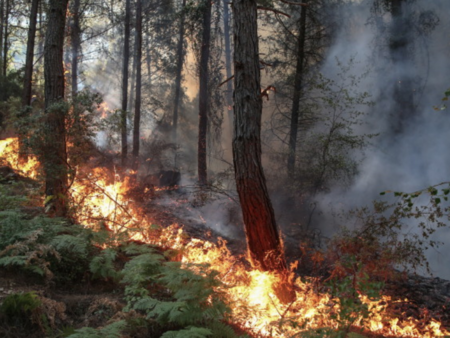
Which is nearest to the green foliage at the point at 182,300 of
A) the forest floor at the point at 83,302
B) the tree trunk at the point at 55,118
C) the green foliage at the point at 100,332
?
the forest floor at the point at 83,302

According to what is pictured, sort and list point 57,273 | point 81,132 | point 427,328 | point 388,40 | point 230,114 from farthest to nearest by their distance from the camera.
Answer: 1. point 230,114
2. point 388,40
3. point 81,132
4. point 427,328
5. point 57,273

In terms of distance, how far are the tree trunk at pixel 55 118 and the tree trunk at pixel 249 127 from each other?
4.10 metres

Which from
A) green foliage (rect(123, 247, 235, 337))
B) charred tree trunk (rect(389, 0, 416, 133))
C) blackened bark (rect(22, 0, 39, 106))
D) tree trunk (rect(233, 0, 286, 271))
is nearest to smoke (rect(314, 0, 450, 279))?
charred tree trunk (rect(389, 0, 416, 133))

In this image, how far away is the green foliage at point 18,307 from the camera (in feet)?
12.2

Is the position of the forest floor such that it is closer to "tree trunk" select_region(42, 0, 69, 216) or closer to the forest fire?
the forest fire

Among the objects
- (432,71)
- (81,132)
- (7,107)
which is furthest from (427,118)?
(7,107)

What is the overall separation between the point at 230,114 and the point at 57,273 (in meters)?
24.2

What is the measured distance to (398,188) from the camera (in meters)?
16.1

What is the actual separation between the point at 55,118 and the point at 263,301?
5.86m

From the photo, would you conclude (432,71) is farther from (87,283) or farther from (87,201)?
(87,283)

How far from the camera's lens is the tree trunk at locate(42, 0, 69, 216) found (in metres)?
8.50

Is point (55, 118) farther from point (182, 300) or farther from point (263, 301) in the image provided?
point (182, 300)

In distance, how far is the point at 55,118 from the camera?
853cm

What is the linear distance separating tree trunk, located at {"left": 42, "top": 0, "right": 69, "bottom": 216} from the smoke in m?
9.28
